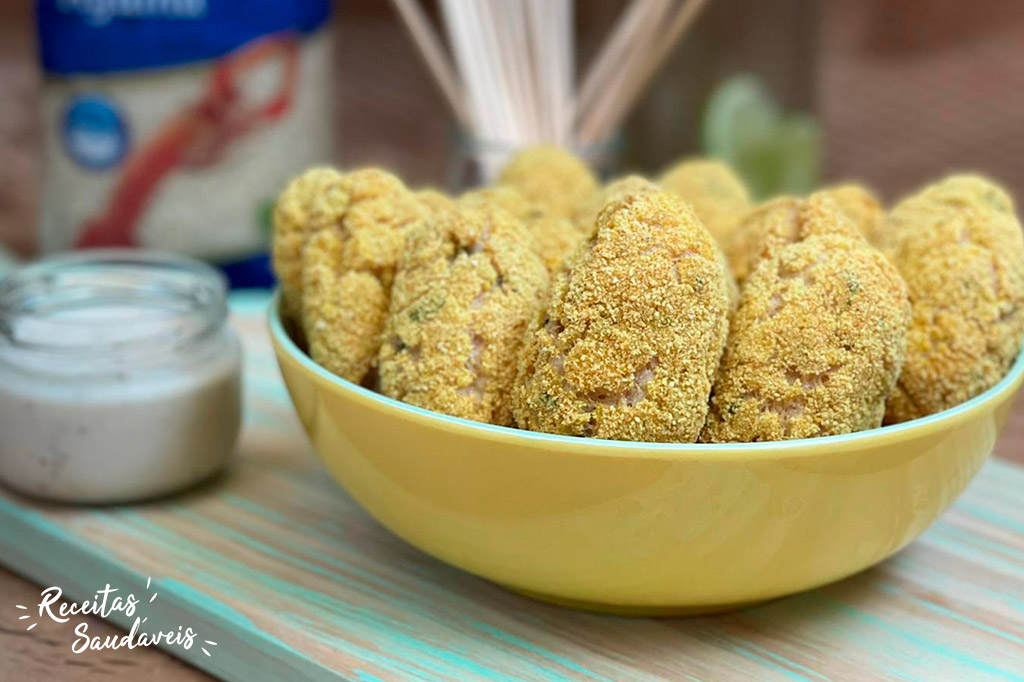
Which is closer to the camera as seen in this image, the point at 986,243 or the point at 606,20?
the point at 986,243

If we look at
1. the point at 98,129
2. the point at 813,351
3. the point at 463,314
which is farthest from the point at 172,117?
the point at 813,351

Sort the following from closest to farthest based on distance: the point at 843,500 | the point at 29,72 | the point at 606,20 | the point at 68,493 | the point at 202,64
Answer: the point at 843,500 < the point at 68,493 < the point at 202,64 < the point at 606,20 < the point at 29,72

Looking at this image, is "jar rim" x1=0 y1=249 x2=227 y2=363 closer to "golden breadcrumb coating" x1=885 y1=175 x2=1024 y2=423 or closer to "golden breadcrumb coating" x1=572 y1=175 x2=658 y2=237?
"golden breadcrumb coating" x1=572 y1=175 x2=658 y2=237

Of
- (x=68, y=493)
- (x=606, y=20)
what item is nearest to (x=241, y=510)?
(x=68, y=493)

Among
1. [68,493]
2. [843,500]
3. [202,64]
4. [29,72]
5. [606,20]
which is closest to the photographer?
[843,500]

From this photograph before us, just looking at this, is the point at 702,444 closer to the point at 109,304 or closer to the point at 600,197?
the point at 600,197

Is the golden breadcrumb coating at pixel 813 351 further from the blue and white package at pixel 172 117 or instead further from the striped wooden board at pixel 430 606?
the blue and white package at pixel 172 117

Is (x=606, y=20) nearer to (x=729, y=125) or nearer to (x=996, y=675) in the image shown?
(x=729, y=125)

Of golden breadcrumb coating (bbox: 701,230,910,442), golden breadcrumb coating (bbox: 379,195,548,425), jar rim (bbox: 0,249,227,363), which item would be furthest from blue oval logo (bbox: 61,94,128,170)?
golden breadcrumb coating (bbox: 701,230,910,442)
